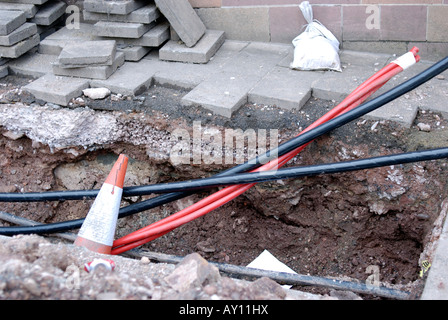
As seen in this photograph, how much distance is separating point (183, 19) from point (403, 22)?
1828 millimetres

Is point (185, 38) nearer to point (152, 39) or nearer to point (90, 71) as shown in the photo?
point (152, 39)

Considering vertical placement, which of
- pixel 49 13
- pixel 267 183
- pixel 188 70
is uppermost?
pixel 49 13

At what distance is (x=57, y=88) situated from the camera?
3.38m

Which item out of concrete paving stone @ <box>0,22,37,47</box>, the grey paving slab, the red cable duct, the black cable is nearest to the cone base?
the red cable duct

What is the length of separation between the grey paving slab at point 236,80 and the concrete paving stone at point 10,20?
5.40 ft

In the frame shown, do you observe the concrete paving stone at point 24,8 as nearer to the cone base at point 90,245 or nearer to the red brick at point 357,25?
the cone base at point 90,245

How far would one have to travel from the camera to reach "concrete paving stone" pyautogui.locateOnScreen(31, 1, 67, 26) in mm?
3961

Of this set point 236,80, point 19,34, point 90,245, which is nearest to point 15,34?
point 19,34

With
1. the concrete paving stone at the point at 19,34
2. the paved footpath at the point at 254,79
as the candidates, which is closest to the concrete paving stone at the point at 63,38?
the paved footpath at the point at 254,79

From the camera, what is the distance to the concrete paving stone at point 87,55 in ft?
11.3

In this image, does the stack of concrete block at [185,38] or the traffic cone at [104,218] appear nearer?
the traffic cone at [104,218]

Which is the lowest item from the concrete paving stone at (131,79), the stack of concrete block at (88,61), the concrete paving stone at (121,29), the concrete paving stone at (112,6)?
the concrete paving stone at (131,79)
